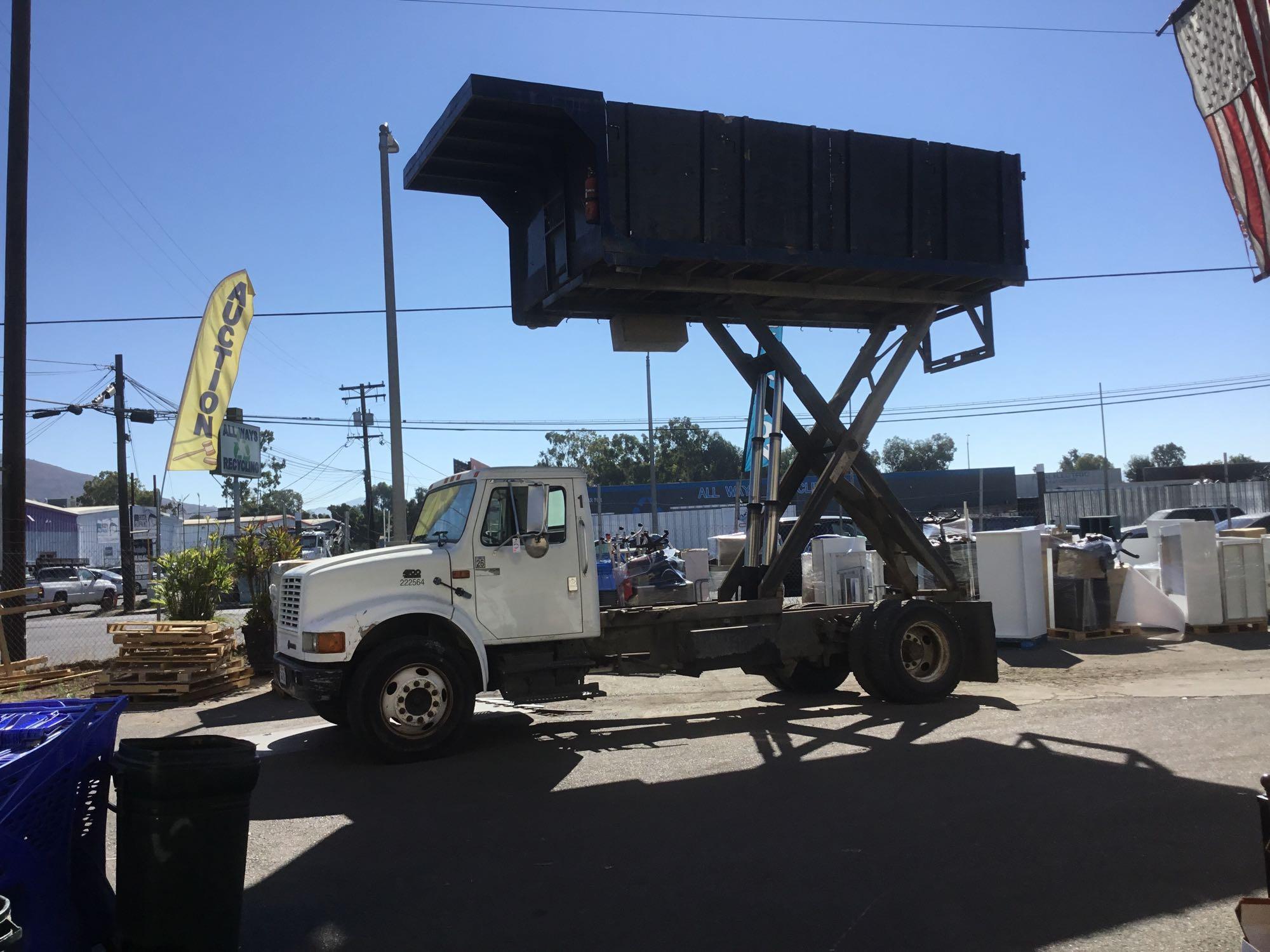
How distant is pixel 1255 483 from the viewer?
45.5m

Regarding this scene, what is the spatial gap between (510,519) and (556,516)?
457 millimetres

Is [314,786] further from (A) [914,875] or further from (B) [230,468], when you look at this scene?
(B) [230,468]

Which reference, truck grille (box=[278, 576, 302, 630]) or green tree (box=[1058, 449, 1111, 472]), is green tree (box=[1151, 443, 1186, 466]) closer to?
green tree (box=[1058, 449, 1111, 472])

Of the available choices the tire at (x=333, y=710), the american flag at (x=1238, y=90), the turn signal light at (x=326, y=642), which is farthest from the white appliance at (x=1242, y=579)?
the turn signal light at (x=326, y=642)

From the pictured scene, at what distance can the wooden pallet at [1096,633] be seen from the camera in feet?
46.9

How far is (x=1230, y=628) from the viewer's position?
14.7m

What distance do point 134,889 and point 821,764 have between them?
5126 mm

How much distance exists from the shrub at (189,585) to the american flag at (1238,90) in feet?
40.2

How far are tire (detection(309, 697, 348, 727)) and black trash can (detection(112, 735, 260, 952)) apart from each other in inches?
166

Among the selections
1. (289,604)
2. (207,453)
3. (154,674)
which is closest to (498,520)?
(289,604)

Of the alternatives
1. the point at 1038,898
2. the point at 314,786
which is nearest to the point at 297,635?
the point at 314,786

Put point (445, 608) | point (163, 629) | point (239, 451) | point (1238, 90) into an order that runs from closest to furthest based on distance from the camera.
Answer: point (1238, 90) < point (445, 608) < point (163, 629) < point (239, 451)

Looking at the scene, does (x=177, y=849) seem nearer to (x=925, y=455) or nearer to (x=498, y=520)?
(x=498, y=520)

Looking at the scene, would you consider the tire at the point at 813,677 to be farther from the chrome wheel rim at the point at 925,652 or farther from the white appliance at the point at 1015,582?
the white appliance at the point at 1015,582
